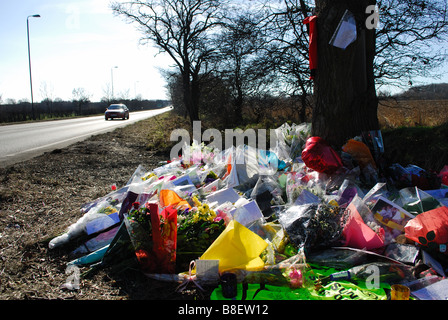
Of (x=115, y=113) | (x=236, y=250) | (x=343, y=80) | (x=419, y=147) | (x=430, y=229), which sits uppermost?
(x=115, y=113)

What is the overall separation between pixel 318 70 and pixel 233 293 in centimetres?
323

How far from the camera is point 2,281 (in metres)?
2.09

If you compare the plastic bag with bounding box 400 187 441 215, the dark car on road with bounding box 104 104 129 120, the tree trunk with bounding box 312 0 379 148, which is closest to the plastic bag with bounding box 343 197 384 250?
the plastic bag with bounding box 400 187 441 215

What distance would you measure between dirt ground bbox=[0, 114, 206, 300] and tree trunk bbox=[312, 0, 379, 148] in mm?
3026

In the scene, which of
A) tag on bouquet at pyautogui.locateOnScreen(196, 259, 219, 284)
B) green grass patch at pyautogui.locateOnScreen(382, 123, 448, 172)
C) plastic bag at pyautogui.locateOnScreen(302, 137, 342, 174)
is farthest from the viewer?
green grass patch at pyautogui.locateOnScreen(382, 123, 448, 172)

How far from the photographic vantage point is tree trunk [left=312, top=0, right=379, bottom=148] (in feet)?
12.5

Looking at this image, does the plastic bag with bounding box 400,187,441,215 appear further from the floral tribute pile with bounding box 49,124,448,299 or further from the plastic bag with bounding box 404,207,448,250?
the plastic bag with bounding box 404,207,448,250

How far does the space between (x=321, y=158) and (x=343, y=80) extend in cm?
122

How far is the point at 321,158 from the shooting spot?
11.1 feet

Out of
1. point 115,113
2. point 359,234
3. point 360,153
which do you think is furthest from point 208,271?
point 115,113

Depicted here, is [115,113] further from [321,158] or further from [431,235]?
[431,235]
